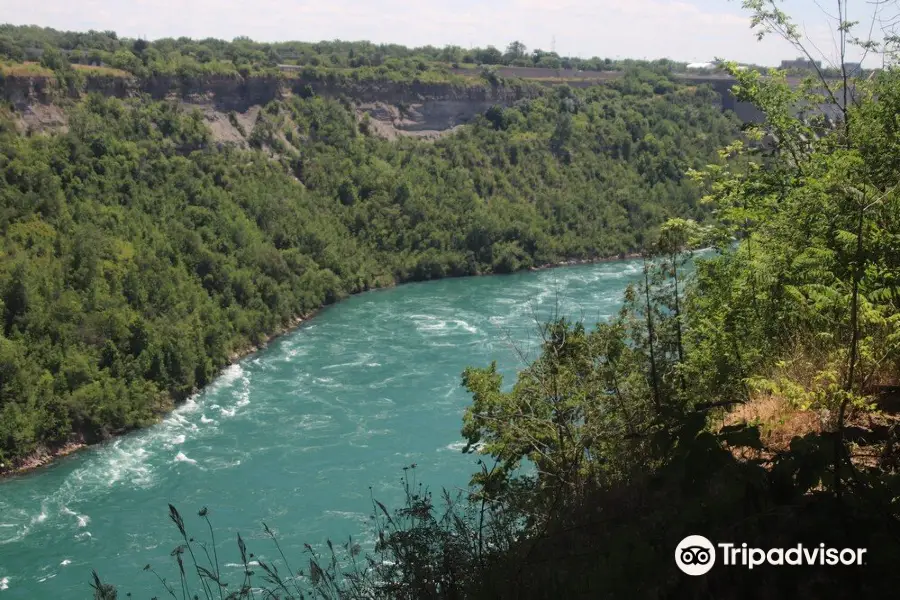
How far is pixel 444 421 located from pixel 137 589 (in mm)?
9961

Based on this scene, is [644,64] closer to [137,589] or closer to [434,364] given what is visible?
[434,364]

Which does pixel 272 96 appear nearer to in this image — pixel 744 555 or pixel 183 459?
pixel 183 459

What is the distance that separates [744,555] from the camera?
116 inches

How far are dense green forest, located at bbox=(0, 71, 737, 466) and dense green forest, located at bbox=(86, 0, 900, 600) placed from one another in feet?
62.9

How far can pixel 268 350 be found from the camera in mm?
32812

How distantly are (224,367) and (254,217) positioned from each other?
13.5 metres

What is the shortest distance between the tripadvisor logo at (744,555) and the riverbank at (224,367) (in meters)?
23.1

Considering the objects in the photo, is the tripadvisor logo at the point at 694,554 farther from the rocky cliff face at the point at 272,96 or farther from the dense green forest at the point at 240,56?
the dense green forest at the point at 240,56

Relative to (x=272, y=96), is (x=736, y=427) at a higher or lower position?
lower

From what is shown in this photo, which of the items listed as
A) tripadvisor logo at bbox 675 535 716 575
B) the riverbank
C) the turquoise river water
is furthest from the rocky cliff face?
tripadvisor logo at bbox 675 535 716 575

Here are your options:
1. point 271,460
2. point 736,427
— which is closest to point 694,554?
point 736,427

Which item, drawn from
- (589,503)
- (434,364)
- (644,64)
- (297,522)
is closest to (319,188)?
(434,364)

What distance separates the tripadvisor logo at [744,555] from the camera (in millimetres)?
2850

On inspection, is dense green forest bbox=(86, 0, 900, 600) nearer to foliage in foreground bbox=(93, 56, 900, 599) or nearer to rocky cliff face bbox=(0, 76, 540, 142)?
foliage in foreground bbox=(93, 56, 900, 599)
